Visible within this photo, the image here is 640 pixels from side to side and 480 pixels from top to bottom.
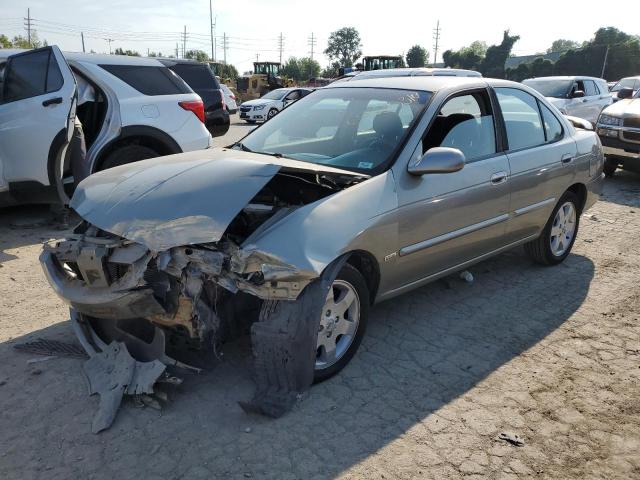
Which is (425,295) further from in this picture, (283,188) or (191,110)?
(191,110)

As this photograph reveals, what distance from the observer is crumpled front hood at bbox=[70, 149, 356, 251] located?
276cm

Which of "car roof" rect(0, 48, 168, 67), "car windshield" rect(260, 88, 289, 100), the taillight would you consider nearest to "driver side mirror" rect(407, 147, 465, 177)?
the taillight

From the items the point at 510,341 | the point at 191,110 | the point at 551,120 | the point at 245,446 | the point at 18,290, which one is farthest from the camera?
the point at 191,110

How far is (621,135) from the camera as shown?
30.2 ft

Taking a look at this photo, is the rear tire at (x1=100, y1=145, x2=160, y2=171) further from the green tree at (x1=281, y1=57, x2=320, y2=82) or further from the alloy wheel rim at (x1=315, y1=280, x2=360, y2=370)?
the green tree at (x1=281, y1=57, x2=320, y2=82)

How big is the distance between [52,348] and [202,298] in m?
1.33

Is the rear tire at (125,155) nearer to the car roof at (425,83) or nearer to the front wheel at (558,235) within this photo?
the car roof at (425,83)

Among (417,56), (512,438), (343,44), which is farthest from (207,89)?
(343,44)

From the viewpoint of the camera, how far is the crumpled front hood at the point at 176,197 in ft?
9.07

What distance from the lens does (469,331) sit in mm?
3920

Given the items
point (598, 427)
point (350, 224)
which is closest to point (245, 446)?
point (350, 224)

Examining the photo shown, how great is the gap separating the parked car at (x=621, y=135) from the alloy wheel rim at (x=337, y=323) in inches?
292

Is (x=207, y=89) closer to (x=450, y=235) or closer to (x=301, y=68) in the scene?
(x=450, y=235)

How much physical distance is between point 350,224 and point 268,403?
1095 millimetres
